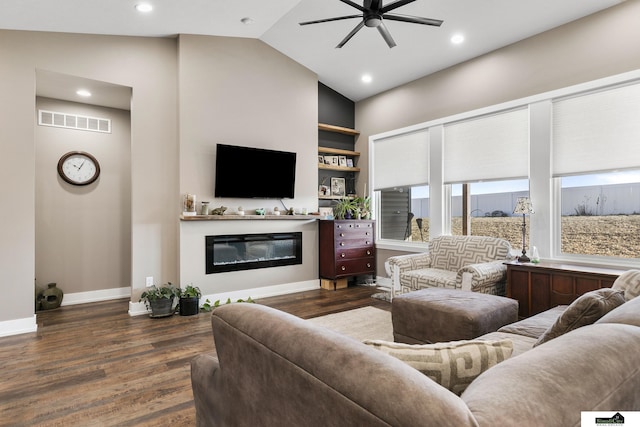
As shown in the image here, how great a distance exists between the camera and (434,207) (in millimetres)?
5094

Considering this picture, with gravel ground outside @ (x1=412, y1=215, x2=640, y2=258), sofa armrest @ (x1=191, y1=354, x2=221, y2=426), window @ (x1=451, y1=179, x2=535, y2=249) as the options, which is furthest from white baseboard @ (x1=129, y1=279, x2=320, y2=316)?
sofa armrest @ (x1=191, y1=354, x2=221, y2=426)

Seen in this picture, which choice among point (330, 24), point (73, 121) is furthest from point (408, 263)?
point (73, 121)

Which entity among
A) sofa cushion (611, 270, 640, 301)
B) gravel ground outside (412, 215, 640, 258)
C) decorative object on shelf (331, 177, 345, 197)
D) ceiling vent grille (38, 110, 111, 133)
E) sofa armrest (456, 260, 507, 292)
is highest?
ceiling vent grille (38, 110, 111, 133)

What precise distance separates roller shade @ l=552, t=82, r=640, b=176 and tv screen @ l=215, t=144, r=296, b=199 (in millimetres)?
3369

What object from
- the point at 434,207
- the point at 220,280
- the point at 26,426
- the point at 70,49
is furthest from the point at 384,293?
the point at 70,49

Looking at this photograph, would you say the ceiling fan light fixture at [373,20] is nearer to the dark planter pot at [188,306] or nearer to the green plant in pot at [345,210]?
the green plant in pot at [345,210]

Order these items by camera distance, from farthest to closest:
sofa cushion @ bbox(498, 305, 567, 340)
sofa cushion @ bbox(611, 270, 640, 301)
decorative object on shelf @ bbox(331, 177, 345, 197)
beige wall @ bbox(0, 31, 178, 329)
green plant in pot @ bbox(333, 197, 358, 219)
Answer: decorative object on shelf @ bbox(331, 177, 345, 197)
green plant in pot @ bbox(333, 197, 358, 219)
beige wall @ bbox(0, 31, 178, 329)
sofa cushion @ bbox(498, 305, 567, 340)
sofa cushion @ bbox(611, 270, 640, 301)

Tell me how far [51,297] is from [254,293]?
250 cm

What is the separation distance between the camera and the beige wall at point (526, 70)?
11.0 feet

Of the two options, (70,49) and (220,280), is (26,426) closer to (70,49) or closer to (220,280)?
(220,280)

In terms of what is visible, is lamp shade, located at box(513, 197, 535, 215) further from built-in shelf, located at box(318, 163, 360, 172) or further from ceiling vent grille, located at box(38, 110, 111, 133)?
ceiling vent grille, located at box(38, 110, 111, 133)

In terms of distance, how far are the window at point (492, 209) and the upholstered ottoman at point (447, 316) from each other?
70.3 inches

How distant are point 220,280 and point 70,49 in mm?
3177

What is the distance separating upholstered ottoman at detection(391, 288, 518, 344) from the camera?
8.28 feet
